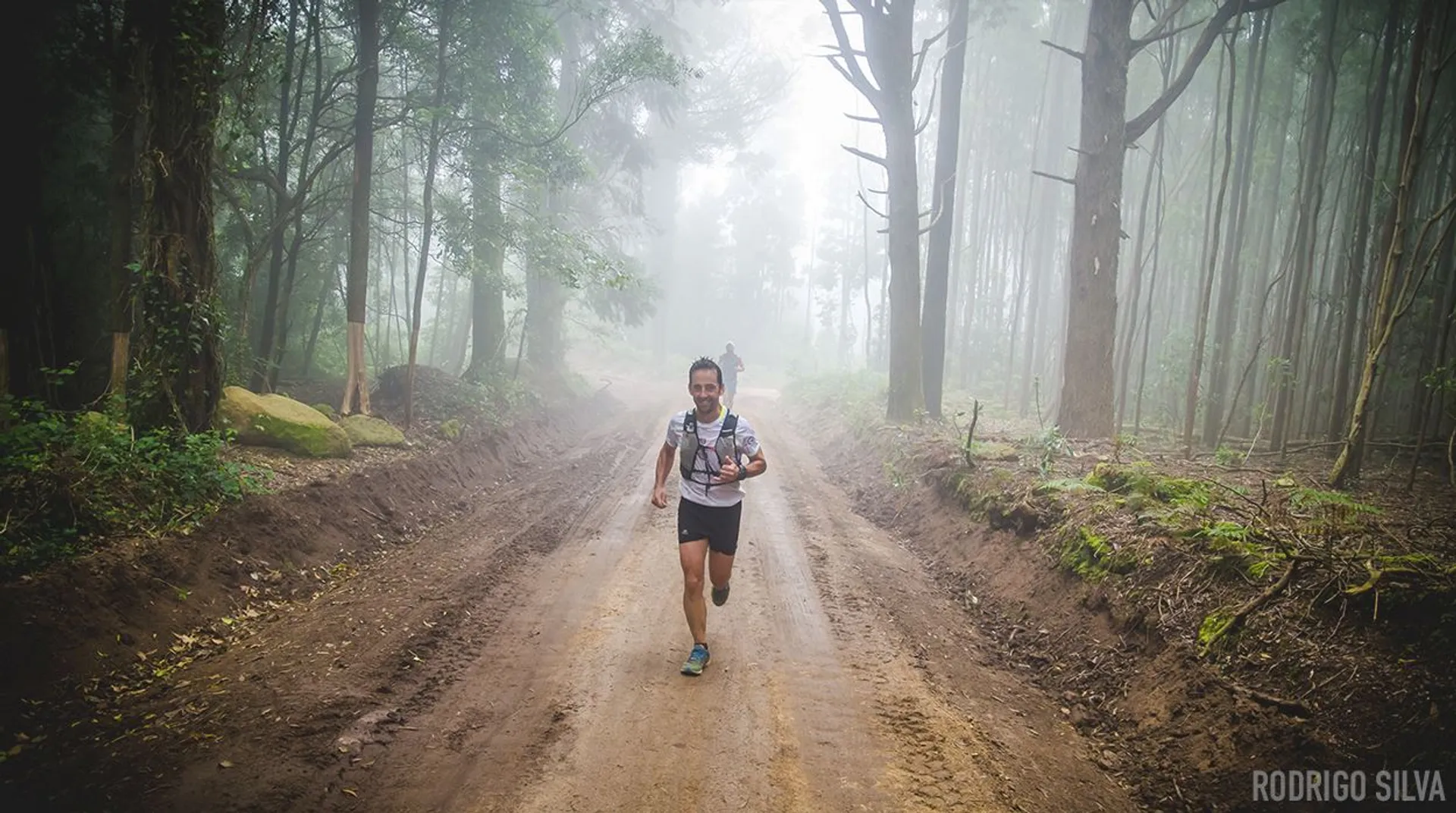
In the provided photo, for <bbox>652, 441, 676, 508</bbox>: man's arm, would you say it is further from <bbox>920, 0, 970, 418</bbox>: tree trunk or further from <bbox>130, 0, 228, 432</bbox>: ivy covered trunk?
<bbox>920, 0, 970, 418</bbox>: tree trunk

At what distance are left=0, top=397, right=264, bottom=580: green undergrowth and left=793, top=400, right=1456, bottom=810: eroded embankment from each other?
6.45m

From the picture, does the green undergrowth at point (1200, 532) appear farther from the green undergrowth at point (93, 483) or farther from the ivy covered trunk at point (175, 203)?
the ivy covered trunk at point (175, 203)

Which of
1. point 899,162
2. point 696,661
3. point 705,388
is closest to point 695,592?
point 696,661

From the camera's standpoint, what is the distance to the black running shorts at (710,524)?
474 centimetres

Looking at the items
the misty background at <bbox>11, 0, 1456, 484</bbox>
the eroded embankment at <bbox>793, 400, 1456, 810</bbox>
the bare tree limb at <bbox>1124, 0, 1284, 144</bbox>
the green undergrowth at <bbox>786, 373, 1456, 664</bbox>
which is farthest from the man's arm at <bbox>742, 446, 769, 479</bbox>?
the bare tree limb at <bbox>1124, 0, 1284, 144</bbox>

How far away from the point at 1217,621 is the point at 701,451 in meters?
3.42

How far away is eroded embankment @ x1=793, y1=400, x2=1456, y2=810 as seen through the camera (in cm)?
328

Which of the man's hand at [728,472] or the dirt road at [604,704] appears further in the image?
the man's hand at [728,472]

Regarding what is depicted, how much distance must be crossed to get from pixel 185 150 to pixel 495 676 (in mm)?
5630

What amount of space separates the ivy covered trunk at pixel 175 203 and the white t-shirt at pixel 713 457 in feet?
15.7

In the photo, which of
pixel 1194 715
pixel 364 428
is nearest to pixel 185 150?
pixel 364 428

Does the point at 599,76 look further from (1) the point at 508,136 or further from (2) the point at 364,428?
(2) the point at 364,428

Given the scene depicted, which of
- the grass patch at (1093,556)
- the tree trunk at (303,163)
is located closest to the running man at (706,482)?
the grass patch at (1093,556)

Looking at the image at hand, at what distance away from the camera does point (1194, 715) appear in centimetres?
373
